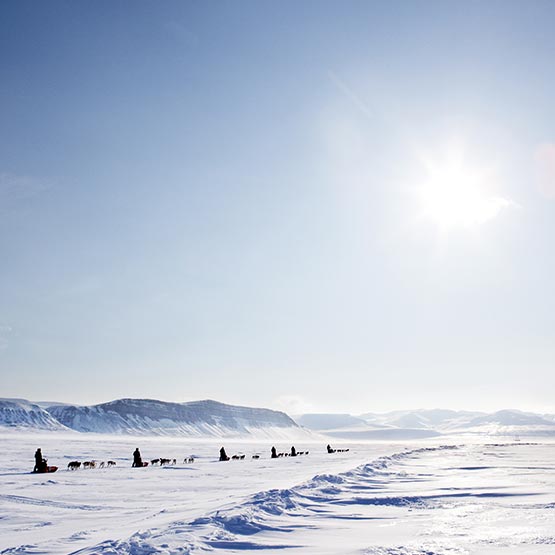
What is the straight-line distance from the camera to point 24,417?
171 metres

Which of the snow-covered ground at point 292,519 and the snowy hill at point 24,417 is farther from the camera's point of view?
the snowy hill at point 24,417

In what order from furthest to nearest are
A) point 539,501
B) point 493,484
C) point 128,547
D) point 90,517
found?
point 493,484, point 539,501, point 90,517, point 128,547

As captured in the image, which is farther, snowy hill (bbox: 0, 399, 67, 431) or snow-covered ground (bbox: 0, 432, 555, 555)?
snowy hill (bbox: 0, 399, 67, 431)

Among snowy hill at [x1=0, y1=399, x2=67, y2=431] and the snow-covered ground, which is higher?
snowy hill at [x1=0, y1=399, x2=67, y2=431]

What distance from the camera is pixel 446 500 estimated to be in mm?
13867

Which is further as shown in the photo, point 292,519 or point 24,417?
point 24,417

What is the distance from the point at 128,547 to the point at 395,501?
869cm

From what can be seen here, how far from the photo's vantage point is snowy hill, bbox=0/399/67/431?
16200 centimetres

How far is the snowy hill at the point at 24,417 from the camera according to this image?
16200 cm

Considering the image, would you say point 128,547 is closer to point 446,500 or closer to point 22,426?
point 446,500

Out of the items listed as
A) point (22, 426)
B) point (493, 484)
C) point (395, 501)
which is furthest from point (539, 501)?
point (22, 426)

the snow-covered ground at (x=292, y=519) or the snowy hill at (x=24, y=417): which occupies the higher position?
the snowy hill at (x=24, y=417)

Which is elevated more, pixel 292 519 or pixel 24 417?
pixel 24 417

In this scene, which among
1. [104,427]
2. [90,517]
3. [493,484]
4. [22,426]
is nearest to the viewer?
[90,517]
